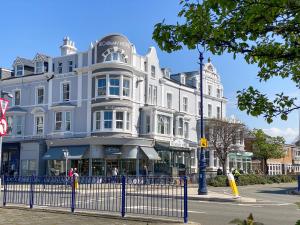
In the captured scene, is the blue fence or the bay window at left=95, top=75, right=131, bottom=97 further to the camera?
the bay window at left=95, top=75, right=131, bottom=97

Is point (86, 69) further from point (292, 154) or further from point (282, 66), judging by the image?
point (292, 154)

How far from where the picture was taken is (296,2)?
15.2 feet

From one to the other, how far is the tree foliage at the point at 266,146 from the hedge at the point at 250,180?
832cm

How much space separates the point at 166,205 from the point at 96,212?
2.34m

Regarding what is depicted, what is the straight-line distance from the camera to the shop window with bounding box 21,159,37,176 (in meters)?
44.4

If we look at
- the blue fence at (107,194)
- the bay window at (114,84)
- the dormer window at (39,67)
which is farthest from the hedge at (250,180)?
the blue fence at (107,194)

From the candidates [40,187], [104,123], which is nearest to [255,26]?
[40,187]

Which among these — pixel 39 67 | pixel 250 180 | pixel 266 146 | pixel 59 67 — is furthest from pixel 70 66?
pixel 266 146

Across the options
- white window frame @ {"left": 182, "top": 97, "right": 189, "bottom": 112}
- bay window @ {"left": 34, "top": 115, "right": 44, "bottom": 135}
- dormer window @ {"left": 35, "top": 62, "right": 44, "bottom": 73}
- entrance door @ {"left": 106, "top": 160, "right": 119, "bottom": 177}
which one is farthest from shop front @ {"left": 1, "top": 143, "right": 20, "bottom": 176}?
white window frame @ {"left": 182, "top": 97, "right": 189, "bottom": 112}

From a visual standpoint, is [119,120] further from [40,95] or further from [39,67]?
[39,67]

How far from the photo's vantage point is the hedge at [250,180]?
3641 cm

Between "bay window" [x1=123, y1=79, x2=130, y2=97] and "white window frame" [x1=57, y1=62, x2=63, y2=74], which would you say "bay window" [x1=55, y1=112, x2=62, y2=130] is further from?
"bay window" [x1=123, y1=79, x2=130, y2=97]

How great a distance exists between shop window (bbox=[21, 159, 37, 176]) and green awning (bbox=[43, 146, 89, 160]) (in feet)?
10.7

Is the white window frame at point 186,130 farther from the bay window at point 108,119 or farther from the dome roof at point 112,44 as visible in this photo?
the dome roof at point 112,44
